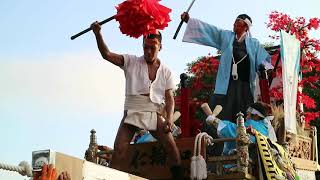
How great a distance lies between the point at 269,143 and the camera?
A: 671 centimetres

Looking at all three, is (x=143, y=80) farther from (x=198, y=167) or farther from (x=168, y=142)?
(x=198, y=167)

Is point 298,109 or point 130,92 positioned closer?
point 130,92

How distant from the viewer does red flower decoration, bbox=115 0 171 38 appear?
5.54 m

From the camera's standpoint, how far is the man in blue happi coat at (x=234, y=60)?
829 centimetres

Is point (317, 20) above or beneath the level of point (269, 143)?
above

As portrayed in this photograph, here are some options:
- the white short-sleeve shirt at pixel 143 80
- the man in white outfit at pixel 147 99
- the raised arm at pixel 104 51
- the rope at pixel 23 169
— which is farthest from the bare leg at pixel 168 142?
the rope at pixel 23 169

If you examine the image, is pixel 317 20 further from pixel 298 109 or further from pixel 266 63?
pixel 266 63

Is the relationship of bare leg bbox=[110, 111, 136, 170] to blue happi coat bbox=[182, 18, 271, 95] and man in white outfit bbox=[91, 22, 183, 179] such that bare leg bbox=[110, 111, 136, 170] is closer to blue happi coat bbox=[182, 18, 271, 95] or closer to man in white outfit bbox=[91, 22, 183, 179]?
man in white outfit bbox=[91, 22, 183, 179]

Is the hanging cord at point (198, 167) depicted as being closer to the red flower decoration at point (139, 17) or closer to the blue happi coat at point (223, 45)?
the red flower decoration at point (139, 17)

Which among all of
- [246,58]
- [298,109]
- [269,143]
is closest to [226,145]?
[269,143]

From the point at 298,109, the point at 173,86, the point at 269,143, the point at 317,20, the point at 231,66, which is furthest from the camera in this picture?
the point at 317,20

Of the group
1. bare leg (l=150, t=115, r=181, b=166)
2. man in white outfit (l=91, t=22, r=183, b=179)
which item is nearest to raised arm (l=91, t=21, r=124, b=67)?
man in white outfit (l=91, t=22, r=183, b=179)

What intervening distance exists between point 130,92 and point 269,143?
195cm

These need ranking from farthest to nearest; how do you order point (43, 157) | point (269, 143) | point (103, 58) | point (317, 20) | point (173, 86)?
point (317, 20) < point (269, 143) < point (173, 86) < point (103, 58) < point (43, 157)
